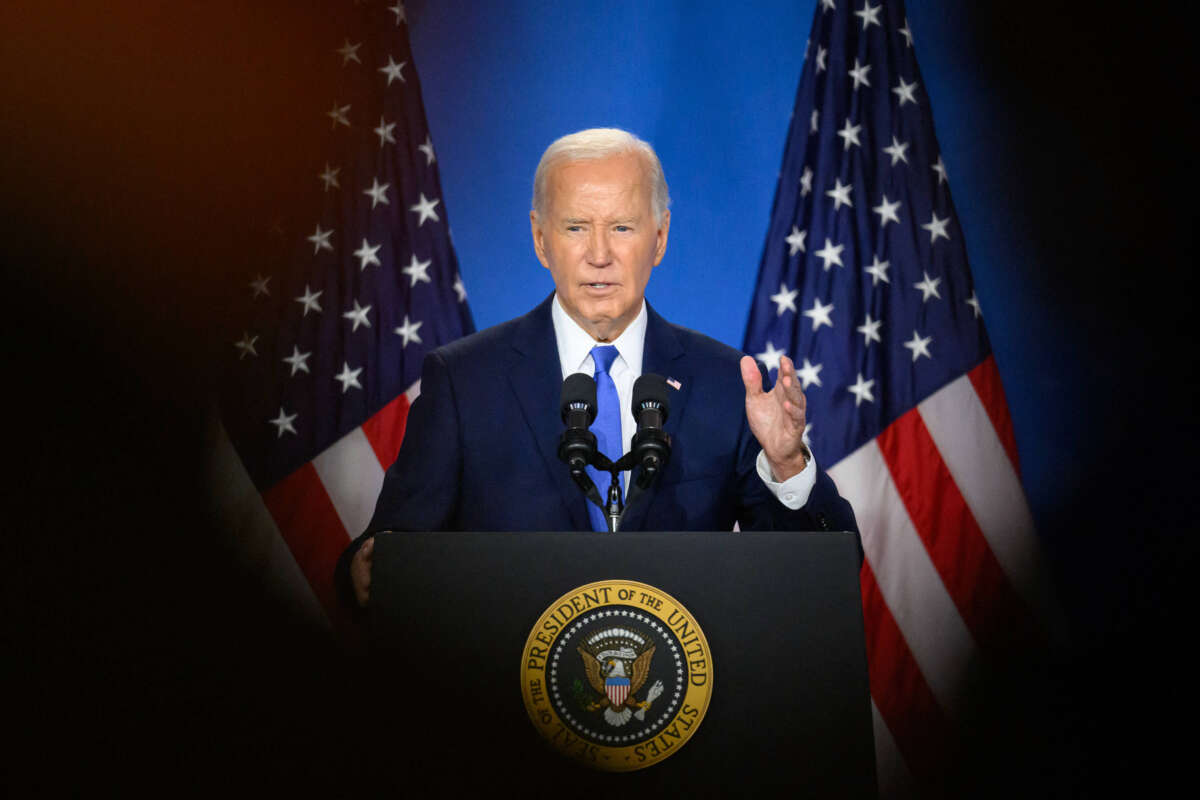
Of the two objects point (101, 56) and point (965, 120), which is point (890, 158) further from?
point (101, 56)

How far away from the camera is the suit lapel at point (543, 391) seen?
1975mm

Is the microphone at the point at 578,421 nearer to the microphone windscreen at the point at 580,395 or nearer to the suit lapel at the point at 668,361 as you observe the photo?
the microphone windscreen at the point at 580,395

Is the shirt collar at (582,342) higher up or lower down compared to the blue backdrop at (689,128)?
lower down

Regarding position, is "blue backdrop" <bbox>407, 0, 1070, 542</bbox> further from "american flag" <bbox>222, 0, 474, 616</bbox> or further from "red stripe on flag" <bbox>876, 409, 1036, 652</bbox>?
"red stripe on flag" <bbox>876, 409, 1036, 652</bbox>

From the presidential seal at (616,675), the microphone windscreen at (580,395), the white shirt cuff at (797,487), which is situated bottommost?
the presidential seal at (616,675)

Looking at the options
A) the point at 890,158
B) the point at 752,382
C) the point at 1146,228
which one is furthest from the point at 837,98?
the point at 752,382

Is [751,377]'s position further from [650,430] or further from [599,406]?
[599,406]

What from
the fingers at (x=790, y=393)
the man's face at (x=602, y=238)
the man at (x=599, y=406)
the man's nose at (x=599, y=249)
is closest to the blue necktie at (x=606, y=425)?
the man at (x=599, y=406)

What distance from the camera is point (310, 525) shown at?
312cm

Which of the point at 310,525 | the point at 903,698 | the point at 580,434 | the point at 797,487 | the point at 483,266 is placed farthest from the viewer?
the point at 483,266

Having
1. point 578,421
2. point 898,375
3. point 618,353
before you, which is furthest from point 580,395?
point 898,375

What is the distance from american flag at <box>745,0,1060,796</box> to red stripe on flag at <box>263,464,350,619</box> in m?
1.63

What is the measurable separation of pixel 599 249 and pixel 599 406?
42 centimetres

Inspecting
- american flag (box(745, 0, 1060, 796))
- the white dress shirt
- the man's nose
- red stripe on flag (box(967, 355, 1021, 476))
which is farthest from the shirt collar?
red stripe on flag (box(967, 355, 1021, 476))
